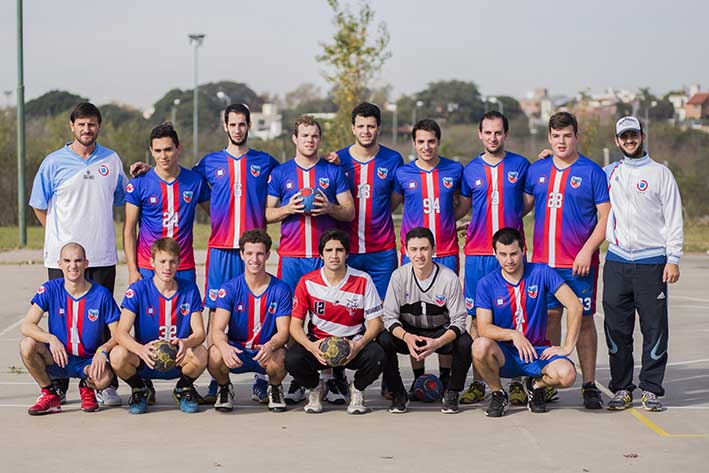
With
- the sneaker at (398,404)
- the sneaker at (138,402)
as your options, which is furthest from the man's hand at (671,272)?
the sneaker at (138,402)

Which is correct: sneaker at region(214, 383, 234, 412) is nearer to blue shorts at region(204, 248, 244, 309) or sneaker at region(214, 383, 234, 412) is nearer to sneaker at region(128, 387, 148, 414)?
sneaker at region(128, 387, 148, 414)

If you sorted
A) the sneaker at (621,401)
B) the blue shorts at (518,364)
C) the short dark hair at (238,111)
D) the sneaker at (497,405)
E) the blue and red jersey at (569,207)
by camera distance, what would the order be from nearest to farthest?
the sneaker at (497,405), the blue shorts at (518,364), the sneaker at (621,401), the blue and red jersey at (569,207), the short dark hair at (238,111)

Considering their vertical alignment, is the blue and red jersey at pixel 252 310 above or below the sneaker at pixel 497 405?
above

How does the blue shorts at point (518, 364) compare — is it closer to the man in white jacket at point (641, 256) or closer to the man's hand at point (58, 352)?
the man in white jacket at point (641, 256)

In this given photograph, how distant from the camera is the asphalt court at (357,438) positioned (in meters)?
6.80

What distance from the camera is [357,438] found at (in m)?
7.50

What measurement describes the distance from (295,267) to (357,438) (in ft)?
6.75

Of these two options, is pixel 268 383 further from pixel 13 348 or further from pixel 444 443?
pixel 13 348

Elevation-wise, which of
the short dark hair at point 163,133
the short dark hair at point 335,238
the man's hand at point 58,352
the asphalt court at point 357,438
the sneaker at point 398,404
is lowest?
the asphalt court at point 357,438

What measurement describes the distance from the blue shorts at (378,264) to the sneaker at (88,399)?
2.40 metres

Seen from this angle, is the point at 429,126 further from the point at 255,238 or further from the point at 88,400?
the point at 88,400

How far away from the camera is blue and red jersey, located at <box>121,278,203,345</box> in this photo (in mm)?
8359

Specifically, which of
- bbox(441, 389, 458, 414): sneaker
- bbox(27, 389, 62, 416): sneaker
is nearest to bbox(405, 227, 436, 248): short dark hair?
bbox(441, 389, 458, 414): sneaker

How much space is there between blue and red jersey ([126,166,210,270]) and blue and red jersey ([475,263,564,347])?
2.44 metres
